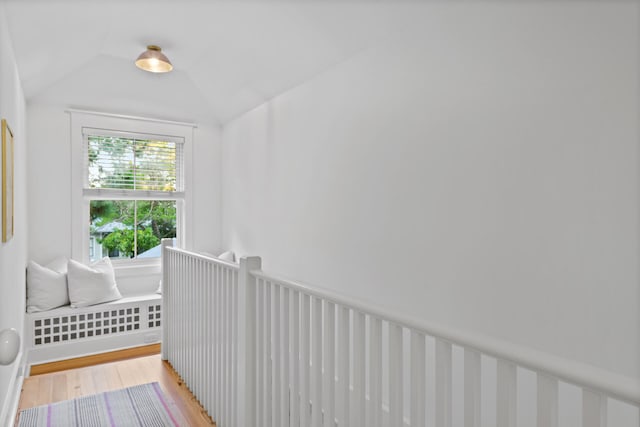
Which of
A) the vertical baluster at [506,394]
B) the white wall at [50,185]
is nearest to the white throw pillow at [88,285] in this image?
the white wall at [50,185]

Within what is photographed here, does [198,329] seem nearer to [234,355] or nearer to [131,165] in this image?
[234,355]

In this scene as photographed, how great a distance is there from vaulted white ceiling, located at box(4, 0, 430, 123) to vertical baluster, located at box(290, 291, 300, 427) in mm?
1606

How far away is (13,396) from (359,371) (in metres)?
2.42

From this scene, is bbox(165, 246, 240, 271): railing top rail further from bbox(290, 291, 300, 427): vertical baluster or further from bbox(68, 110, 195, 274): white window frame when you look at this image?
bbox(68, 110, 195, 274): white window frame

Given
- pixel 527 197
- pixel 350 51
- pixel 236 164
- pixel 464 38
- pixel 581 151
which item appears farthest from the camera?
pixel 236 164

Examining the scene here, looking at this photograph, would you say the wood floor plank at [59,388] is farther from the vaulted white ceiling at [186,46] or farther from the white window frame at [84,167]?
the vaulted white ceiling at [186,46]

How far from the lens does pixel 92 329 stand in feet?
11.4

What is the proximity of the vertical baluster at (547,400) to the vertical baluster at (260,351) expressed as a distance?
118 cm

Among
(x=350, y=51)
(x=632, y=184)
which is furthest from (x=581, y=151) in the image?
(x=350, y=51)

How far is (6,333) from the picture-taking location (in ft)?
4.55

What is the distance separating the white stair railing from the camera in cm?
77

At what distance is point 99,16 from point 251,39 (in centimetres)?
99

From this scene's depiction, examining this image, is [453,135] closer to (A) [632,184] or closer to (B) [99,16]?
(A) [632,184]

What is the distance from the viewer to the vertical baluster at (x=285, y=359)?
1580 mm
